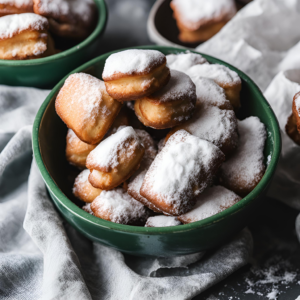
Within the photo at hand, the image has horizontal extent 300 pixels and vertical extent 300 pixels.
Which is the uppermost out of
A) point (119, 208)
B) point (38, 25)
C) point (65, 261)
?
point (38, 25)

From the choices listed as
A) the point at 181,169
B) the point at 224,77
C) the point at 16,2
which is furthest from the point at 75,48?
the point at 181,169

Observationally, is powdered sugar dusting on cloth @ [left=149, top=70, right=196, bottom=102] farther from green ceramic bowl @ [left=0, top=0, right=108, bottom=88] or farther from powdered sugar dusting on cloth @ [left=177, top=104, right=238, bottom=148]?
green ceramic bowl @ [left=0, top=0, right=108, bottom=88]

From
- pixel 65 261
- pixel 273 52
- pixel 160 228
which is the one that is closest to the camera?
pixel 160 228

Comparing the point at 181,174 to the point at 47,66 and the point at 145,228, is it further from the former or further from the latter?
the point at 47,66

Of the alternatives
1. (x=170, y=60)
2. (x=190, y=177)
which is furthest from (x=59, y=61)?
(x=190, y=177)

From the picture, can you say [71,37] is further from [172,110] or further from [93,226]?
[93,226]

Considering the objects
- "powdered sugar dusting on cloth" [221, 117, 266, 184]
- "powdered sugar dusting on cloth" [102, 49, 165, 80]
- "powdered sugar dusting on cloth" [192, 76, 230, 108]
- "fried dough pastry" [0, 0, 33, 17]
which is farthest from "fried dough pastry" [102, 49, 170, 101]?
"fried dough pastry" [0, 0, 33, 17]

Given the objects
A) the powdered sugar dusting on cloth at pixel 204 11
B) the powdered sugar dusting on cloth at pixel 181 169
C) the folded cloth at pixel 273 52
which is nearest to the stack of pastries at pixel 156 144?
the powdered sugar dusting on cloth at pixel 181 169
